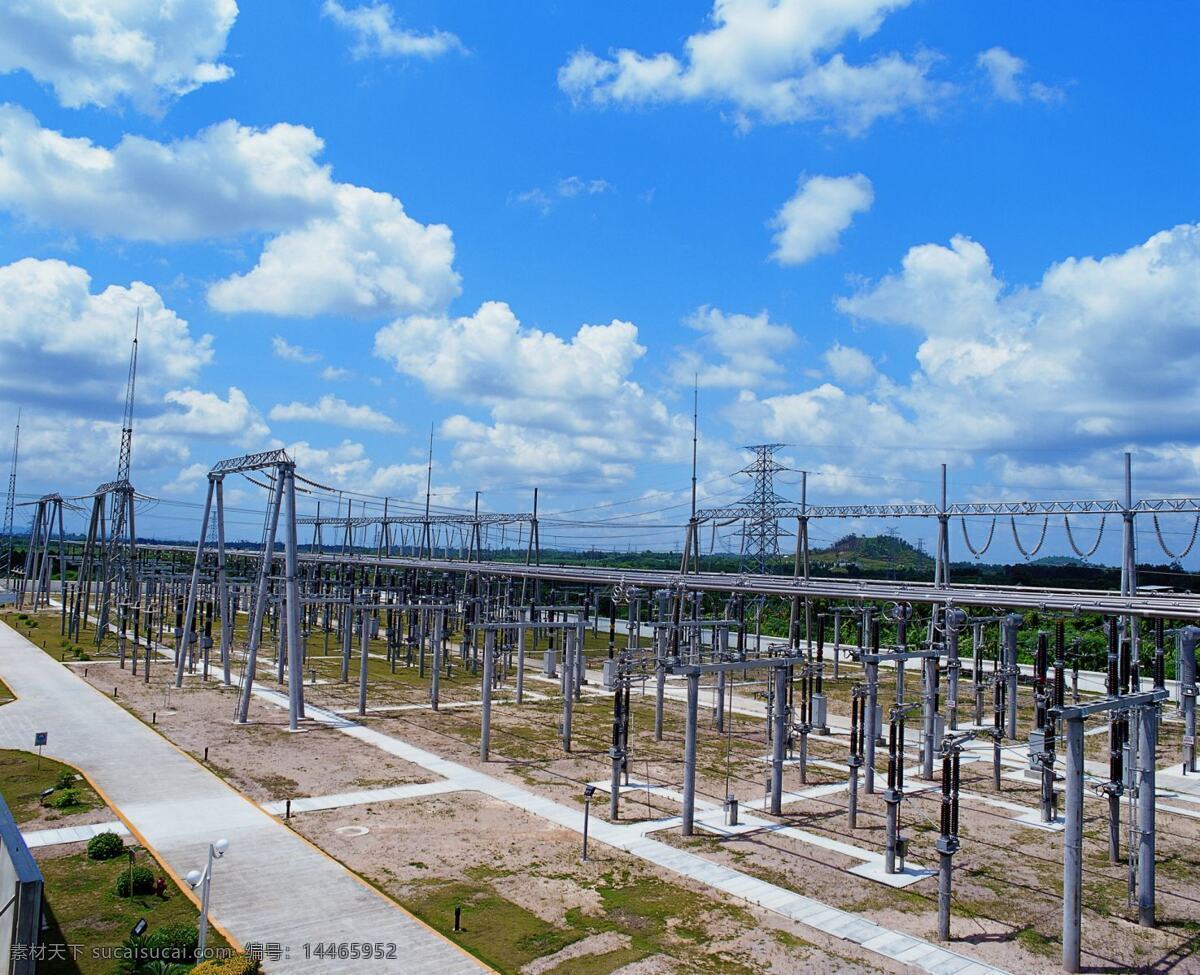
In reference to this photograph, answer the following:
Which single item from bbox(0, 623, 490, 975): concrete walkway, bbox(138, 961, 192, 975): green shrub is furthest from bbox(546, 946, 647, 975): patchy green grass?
bbox(138, 961, 192, 975): green shrub

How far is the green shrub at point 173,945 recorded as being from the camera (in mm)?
16812

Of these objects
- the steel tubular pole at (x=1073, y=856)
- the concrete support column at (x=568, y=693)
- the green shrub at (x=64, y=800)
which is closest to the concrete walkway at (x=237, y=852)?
the green shrub at (x=64, y=800)

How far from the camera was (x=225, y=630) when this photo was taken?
51219mm

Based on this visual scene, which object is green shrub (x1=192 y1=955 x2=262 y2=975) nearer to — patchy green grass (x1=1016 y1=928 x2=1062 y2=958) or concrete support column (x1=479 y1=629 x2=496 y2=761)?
patchy green grass (x1=1016 y1=928 x2=1062 y2=958)

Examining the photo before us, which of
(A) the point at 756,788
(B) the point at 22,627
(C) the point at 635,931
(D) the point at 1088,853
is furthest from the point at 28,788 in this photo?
(B) the point at 22,627

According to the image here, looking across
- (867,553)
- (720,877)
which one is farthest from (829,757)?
(867,553)

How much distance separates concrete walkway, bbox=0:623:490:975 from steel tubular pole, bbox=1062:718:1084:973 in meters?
11.9

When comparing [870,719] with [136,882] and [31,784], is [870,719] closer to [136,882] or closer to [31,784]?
[136,882]

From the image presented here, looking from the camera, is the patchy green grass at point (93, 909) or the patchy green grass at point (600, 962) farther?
the patchy green grass at point (600, 962)

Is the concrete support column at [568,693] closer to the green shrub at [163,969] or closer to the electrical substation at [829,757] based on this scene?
the electrical substation at [829,757]

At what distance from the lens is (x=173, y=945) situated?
55.7ft

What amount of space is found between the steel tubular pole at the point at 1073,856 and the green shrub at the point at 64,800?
87.4 feet

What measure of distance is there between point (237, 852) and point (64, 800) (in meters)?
7.52

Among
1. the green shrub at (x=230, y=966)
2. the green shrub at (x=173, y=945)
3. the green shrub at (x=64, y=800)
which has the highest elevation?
the green shrub at (x=230, y=966)
